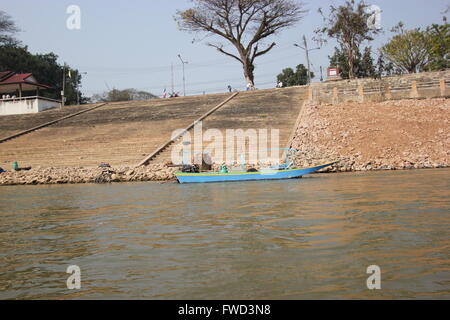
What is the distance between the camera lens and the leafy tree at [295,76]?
6750 cm

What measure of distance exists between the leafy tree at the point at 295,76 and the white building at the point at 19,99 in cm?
3619

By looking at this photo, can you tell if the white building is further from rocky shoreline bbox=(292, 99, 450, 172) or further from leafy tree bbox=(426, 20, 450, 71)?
leafy tree bbox=(426, 20, 450, 71)

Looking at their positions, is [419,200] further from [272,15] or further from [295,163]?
[272,15]

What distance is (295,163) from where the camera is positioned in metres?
21.0

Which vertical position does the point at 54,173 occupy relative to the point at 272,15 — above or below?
below

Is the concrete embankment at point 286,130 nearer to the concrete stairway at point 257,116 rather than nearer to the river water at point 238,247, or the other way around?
the concrete stairway at point 257,116

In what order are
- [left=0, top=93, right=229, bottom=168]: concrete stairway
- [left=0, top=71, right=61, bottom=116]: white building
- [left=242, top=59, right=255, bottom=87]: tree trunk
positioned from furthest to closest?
[left=242, top=59, right=255, bottom=87]: tree trunk < [left=0, top=71, right=61, bottom=116]: white building < [left=0, top=93, right=229, bottom=168]: concrete stairway

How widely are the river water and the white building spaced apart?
99.7ft

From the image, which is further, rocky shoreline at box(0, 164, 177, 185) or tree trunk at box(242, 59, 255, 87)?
tree trunk at box(242, 59, 255, 87)

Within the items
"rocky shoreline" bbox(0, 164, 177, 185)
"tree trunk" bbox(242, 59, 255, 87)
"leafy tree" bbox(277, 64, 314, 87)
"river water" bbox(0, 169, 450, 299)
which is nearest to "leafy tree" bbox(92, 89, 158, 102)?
"leafy tree" bbox(277, 64, 314, 87)

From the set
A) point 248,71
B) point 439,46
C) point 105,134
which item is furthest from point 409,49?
point 105,134

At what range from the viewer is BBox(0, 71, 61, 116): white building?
130 ft

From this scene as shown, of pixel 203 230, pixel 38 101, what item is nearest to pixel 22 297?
pixel 203 230
